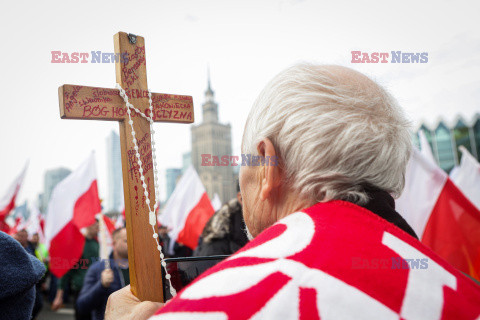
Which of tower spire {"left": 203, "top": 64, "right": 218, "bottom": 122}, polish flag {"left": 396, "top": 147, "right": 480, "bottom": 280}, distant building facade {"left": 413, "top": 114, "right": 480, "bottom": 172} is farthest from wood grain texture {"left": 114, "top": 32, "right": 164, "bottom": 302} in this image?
tower spire {"left": 203, "top": 64, "right": 218, "bottom": 122}

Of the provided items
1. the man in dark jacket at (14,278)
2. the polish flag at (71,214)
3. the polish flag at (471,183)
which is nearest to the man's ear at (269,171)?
the man in dark jacket at (14,278)

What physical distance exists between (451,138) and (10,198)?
4465 cm

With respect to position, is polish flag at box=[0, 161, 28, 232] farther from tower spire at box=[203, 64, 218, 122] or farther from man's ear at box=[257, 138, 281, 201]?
tower spire at box=[203, 64, 218, 122]

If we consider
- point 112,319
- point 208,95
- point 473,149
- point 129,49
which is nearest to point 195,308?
point 112,319

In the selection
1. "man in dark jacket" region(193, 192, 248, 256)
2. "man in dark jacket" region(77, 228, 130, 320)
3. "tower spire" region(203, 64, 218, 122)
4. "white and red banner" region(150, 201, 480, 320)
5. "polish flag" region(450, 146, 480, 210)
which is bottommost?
"man in dark jacket" region(77, 228, 130, 320)

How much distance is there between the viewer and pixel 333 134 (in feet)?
3.51

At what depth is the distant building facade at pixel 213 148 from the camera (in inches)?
Result: 3381

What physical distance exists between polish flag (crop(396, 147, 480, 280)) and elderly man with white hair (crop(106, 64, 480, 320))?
288 centimetres

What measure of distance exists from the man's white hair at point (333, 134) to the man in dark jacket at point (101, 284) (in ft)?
9.94

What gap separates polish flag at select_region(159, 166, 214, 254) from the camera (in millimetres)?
6636

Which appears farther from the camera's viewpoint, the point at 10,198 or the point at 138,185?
the point at 10,198

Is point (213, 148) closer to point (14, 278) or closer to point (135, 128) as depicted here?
point (135, 128)

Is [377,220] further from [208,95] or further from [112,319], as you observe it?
[208,95]

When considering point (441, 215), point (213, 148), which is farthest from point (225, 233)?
point (213, 148)
